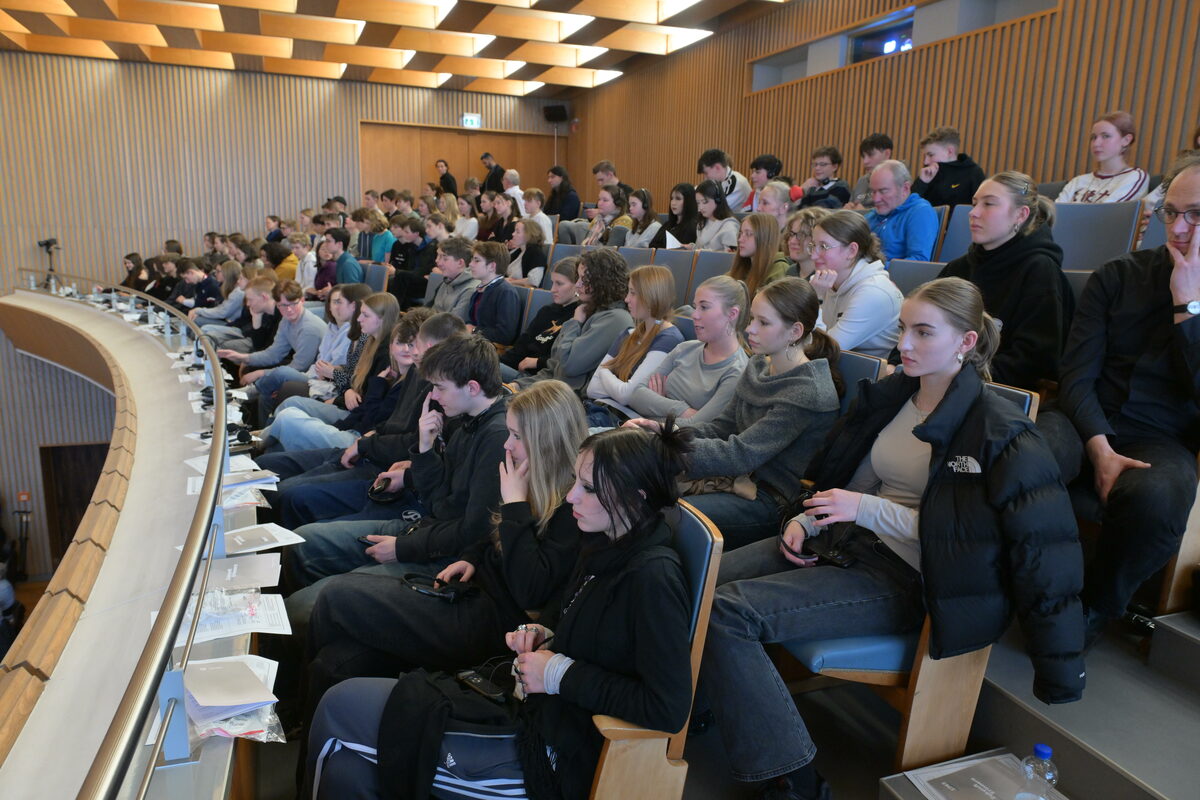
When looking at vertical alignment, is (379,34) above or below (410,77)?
below

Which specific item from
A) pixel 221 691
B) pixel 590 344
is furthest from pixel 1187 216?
pixel 221 691

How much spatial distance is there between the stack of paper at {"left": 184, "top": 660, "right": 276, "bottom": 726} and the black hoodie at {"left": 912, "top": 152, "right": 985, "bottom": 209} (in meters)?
4.38

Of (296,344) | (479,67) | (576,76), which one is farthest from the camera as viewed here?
(576,76)

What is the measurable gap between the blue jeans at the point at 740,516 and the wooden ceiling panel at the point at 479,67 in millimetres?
10170

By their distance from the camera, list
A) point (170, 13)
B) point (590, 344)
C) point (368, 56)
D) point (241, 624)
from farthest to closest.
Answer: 1. point (368, 56)
2. point (170, 13)
3. point (590, 344)
4. point (241, 624)

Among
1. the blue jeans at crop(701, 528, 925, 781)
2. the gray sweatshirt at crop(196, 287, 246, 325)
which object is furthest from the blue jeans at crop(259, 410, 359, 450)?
the gray sweatshirt at crop(196, 287, 246, 325)

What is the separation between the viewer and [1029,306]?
247cm

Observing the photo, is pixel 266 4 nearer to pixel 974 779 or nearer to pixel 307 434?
pixel 307 434

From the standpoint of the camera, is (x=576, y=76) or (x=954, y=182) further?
(x=576, y=76)

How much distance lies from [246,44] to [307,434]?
8.72m

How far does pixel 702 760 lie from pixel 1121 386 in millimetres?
1438

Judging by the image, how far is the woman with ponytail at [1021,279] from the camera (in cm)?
244

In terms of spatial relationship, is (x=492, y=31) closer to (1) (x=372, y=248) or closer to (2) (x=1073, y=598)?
(1) (x=372, y=248)

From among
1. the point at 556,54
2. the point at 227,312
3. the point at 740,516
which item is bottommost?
the point at 740,516
